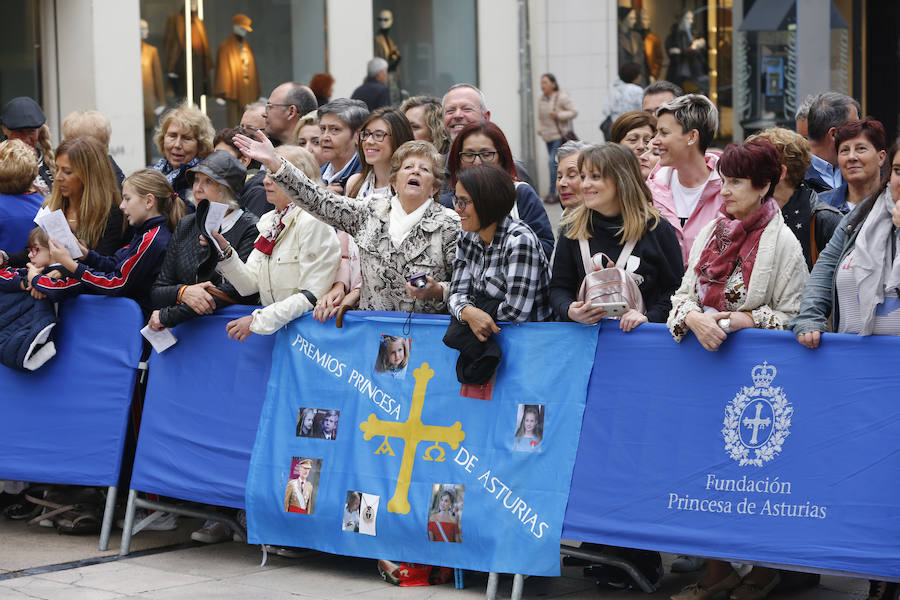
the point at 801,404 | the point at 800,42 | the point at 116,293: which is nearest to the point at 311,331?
the point at 116,293

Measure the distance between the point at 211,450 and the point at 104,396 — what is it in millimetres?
816

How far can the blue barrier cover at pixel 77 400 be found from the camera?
732 centimetres

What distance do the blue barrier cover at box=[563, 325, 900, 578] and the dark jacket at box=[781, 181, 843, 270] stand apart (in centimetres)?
128

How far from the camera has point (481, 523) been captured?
609 centimetres

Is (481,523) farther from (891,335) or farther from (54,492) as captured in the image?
(54,492)

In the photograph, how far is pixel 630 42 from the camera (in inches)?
877

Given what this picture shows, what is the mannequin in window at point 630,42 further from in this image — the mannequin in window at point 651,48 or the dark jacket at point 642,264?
the dark jacket at point 642,264

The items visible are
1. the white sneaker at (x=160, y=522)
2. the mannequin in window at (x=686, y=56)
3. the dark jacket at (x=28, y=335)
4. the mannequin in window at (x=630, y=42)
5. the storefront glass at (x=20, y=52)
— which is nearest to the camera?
the dark jacket at (x=28, y=335)

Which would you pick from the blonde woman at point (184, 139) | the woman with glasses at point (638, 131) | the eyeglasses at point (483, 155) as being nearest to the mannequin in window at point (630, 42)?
the blonde woman at point (184, 139)

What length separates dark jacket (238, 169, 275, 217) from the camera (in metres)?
8.05

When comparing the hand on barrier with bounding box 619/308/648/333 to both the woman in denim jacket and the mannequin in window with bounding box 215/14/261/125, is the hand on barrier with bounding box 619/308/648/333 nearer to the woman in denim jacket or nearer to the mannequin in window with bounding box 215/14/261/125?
the woman in denim jacket

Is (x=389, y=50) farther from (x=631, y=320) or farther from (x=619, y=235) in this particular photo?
(x=631, y=320)

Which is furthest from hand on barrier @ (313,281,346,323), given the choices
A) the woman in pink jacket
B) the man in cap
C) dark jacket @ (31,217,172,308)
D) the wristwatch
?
the man in cap

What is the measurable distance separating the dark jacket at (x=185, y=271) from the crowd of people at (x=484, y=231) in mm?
13
